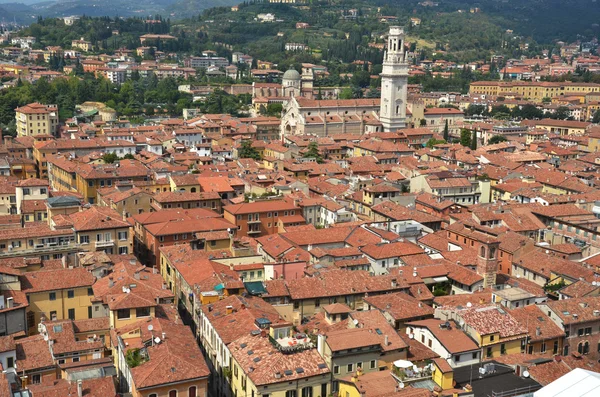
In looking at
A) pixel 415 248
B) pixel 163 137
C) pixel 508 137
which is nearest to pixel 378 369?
pixel 415 248

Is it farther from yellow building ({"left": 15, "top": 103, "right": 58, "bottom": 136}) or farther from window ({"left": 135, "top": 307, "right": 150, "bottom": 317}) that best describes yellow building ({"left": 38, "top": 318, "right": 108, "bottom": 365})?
yellow building ({"left": 15, "top": 103, "right": 58, "bottom": 136})

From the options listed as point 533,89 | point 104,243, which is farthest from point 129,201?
point 533,89

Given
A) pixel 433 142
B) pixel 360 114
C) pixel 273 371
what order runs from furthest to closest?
1. pixel 360 114
2. pixel 433 142
3. pixel 273 371

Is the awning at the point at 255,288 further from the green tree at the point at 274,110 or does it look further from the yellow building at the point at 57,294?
the green tree at the point at 274,110

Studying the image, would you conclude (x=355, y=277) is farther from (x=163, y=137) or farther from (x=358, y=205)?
(x=163, y=137)

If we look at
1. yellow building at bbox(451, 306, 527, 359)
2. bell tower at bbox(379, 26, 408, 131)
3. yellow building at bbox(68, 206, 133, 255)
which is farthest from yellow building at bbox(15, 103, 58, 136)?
yellow building at bbox(451, 306, 527, 359)

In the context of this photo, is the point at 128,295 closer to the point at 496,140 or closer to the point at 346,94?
the point at 496,140

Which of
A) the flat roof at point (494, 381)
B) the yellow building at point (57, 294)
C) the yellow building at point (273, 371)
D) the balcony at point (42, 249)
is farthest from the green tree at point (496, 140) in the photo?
the yellow building at point (273, 371)
